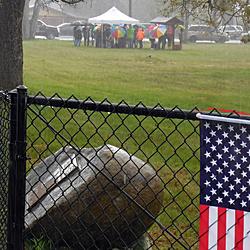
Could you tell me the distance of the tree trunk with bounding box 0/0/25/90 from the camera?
1241 cm

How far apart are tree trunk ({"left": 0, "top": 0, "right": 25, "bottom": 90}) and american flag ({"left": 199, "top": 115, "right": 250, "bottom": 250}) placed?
9566 millimetres

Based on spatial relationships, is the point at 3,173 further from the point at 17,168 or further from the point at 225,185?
the point at 225,185

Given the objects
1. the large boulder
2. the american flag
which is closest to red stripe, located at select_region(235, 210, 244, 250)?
the american flag

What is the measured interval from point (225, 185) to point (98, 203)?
1695 mm

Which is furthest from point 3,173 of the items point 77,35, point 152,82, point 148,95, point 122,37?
point 77,35

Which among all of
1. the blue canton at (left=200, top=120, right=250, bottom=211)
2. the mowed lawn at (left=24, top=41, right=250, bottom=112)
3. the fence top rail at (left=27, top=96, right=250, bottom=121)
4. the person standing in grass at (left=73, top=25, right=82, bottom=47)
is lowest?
the person standing in grass at (left=73, top=25, right=82, bottom=47)

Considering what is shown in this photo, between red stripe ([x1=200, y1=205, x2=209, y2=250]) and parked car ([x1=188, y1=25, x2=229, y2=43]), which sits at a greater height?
red stripe ([x1=200, y1=205, x2=209, y2=250])

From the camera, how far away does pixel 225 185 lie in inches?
123

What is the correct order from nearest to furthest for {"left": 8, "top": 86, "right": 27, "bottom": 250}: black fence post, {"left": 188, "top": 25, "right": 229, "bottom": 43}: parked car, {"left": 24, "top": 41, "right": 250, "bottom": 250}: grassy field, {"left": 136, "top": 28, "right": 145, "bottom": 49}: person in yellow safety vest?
1. {"left": 8, "top": 86, "right": 27, "bottom": 250}: black fence post
2. {"left": 24, "top": 41, "right": 250, "bottom": 250}: grassy field
3. {"left": 136, "top": 28, "right": 145, "bottom": 49}: person in yellow safety vest
4. {"left": 188, "top": 25, "right": 229, "bottom": 43}: parked car

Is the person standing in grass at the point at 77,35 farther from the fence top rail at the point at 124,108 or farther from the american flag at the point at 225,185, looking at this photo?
the american flag at the point at 225,185

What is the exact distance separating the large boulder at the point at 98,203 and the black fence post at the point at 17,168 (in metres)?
0.71

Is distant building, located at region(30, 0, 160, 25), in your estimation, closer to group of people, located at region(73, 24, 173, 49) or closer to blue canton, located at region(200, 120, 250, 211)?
group of people, located at region(73, 24, 173, 49)

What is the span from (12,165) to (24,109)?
1.07ft

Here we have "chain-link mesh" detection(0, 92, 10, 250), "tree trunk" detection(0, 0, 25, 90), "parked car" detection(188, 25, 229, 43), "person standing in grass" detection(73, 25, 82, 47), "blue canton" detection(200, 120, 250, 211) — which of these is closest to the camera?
"blue canton" detection(200, 120, 250, 211)
